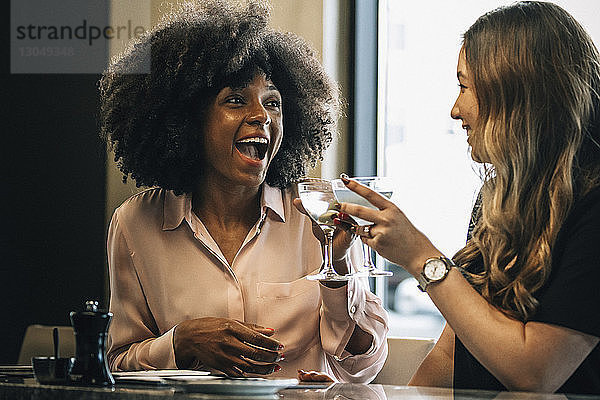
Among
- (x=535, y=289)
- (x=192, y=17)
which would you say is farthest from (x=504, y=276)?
(x=192, y=17)

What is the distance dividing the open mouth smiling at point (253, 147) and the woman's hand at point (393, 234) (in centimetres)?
61

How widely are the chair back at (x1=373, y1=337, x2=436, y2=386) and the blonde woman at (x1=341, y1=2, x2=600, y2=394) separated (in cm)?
84

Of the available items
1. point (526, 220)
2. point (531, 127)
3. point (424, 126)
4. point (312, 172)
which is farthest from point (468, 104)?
point (424, 126)

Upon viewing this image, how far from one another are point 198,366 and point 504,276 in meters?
0.83

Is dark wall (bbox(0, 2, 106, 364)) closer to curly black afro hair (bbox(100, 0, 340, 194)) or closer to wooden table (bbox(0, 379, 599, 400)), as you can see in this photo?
curly black afro hair (bbox(100, 0, 340, 194))

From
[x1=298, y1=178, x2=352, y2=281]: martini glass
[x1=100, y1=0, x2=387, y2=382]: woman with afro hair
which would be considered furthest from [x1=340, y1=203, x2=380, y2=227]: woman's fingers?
[x1=100, y1=0, x2=387, y2=382]: woman with afro hair

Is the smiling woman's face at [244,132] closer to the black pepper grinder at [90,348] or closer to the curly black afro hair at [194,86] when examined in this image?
the curly black afro hair at [194,86]

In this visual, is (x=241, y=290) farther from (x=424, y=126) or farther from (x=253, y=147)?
(x=424, y=126)

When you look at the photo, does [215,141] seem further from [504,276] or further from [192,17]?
[504,276]

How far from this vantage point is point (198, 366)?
2049 millimetres

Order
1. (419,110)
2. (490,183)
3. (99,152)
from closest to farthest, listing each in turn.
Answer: (490,183) → (419,110) → (99,152)

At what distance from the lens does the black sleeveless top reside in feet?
4.76

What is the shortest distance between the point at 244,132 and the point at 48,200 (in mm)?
1798

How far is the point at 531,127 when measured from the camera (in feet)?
5.32
